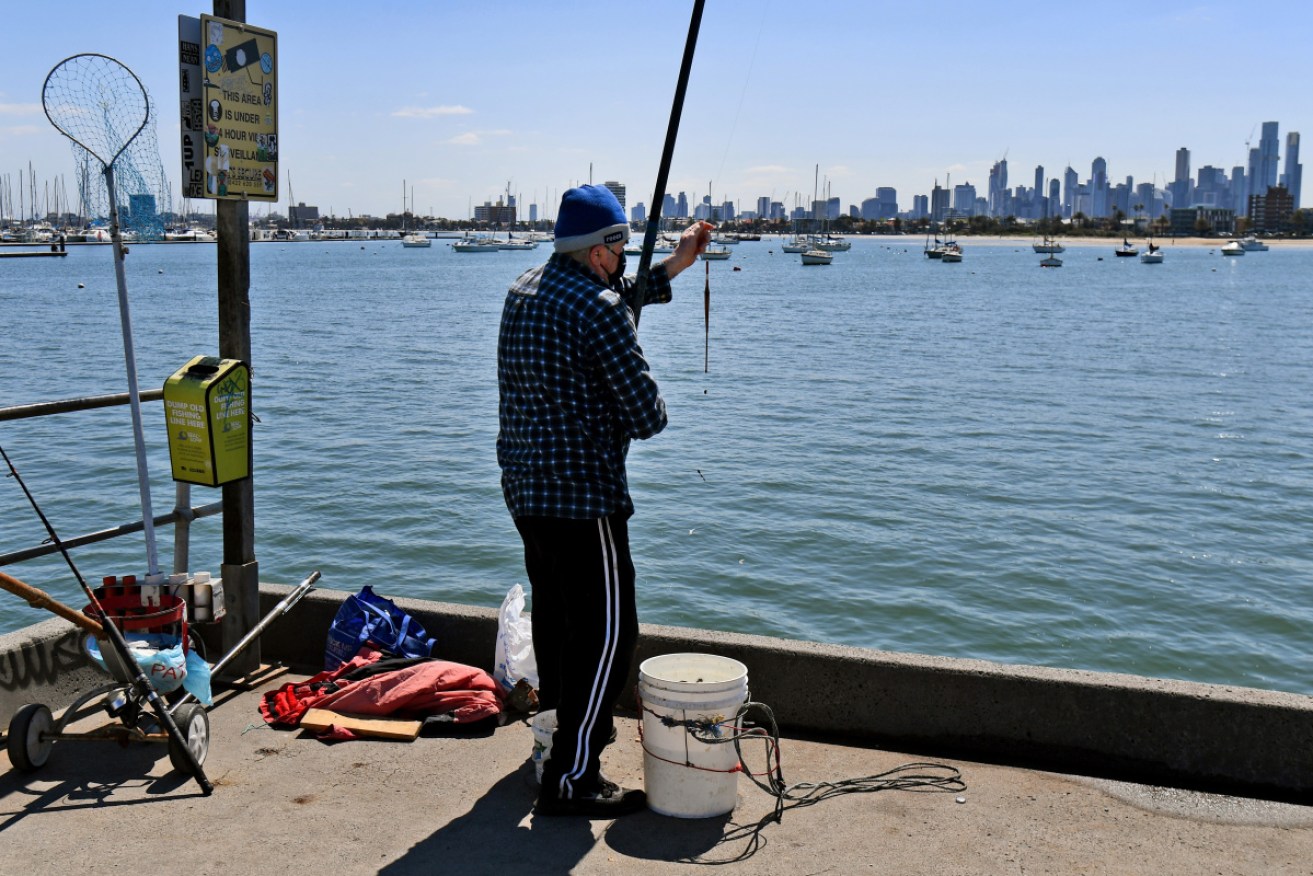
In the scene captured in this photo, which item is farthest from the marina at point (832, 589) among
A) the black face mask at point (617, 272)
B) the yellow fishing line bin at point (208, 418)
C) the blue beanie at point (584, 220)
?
the blue beanie at point (584, 220)

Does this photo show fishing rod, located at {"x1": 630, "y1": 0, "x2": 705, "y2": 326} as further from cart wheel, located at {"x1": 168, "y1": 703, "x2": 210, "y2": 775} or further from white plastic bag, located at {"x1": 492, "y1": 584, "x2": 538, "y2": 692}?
cart wheel, located at {"x1": 168, "y1": 703, "x2": 210, "y2": 775}

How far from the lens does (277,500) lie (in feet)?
55.4

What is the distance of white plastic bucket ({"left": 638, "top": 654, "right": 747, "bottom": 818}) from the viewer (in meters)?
4.14

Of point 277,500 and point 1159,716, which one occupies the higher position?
point 1159,716

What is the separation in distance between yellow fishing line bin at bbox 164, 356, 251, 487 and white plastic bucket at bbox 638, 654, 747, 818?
208 centimetres

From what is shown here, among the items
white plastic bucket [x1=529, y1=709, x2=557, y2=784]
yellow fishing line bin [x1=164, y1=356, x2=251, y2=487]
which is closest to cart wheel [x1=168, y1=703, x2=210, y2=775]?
yellow fishing line bin [x1=164, y1=356, x2=251, y2=487]

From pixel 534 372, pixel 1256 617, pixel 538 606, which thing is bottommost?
pixel 1256 617

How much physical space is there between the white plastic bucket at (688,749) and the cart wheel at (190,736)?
5.23ft

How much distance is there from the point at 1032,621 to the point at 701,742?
855 cm

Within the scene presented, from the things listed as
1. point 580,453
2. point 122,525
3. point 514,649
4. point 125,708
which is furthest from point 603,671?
point 122,525

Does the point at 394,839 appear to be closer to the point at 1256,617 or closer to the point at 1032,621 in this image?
the point at 1032,621

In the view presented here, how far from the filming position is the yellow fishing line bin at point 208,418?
16.4 feet

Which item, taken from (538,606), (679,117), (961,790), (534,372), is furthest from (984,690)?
(679,117)

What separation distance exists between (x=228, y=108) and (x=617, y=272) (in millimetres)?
2015
